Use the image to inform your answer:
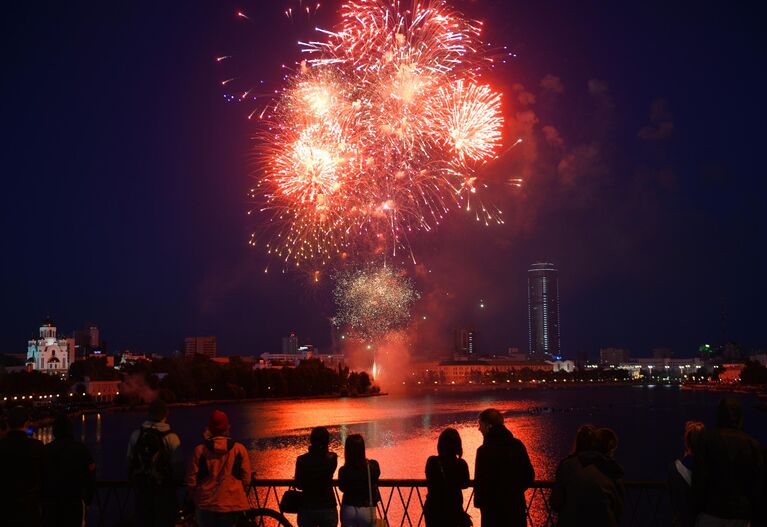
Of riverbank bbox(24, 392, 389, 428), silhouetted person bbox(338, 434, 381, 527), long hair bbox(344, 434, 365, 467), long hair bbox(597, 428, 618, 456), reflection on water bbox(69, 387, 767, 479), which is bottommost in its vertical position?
riverbank bbox(24, 392, 389, 428)

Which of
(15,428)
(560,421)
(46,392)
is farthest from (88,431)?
(15,428)

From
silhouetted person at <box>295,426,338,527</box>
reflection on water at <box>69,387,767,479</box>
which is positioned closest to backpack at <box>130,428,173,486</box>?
silhouetted person at <box>295,426,338,527</box>

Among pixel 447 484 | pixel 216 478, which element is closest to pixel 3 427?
pixel 216 478

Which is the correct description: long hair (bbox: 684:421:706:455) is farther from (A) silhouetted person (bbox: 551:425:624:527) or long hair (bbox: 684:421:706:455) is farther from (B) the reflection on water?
(B) the reflection on water

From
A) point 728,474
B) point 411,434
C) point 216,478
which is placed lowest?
point 411,434

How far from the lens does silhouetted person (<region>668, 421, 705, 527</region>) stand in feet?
20.2

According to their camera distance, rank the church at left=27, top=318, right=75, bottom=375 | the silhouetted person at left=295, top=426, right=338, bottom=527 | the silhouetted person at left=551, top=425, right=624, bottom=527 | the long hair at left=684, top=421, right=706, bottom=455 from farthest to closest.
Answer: the church at left=27, top=318, right=75, bottom=375, the silhouetted person at left=295, top=426, right=338, bottom=527, the long hair at left=684, top=421, right=706, bottom=455, the silhouetted person at left=551, top=425, right=624, bottom=527

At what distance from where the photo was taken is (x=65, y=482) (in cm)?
724

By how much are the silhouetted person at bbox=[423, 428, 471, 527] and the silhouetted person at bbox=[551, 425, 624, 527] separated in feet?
2.88

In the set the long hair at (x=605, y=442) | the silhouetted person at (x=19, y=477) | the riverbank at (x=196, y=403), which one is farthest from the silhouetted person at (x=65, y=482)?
the riverbank at (x=196, y=403)

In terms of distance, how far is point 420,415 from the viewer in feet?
262

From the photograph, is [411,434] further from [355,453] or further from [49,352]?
[49,352]

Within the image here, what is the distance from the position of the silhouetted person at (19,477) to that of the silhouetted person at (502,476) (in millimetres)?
4033

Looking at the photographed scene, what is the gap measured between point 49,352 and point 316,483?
17136 cm
